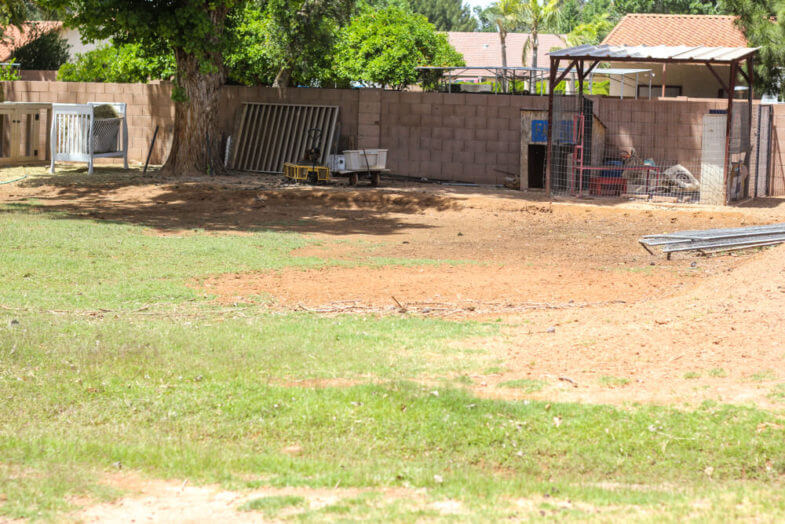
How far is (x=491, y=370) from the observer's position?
846 centimetres

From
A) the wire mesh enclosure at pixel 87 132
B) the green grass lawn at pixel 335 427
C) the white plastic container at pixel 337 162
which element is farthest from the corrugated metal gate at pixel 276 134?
the green grass lawn at pixel 335 427

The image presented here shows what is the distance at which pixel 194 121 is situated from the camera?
2459 centimetres

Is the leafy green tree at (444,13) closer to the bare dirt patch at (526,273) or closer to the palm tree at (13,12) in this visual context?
the palm tree at (13,12)

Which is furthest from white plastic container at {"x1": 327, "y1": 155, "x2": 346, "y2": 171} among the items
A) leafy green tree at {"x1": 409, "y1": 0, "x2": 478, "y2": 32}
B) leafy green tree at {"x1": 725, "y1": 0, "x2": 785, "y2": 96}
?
leafy green tree at {"x1": 409, "y1": 0, "x2": 478, "y2": 32}

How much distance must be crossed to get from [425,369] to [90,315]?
3.90m

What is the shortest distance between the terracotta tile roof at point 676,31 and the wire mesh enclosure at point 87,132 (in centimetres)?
2168

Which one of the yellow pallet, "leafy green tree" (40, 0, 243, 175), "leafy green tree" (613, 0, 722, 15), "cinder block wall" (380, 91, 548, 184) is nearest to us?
"leafy green tree" (40, 0, 243, 175)

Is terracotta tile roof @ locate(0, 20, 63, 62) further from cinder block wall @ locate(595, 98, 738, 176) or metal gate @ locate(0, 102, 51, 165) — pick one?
cinder block wall @ locate(595, 98, 738, 176)

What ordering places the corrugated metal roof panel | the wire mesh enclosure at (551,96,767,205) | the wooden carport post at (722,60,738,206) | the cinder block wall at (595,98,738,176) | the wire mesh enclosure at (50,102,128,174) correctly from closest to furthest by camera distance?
the wooden carport post at (722,60,738,206)
the corrugated metal roof panel
the wire mesh enclosure at (551,96,767,205)
the cinder block wall at (595,98,738,176)
the wire mesh enclosure at (50,102,128,174)

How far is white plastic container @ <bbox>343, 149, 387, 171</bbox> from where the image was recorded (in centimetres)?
2286

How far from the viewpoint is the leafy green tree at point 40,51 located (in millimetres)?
48688

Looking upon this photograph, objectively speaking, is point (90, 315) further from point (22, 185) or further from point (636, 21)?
point (636, 21)

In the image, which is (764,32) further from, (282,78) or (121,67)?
(121,67)

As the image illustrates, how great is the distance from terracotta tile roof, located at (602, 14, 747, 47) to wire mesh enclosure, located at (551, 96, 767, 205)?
1803 cm
